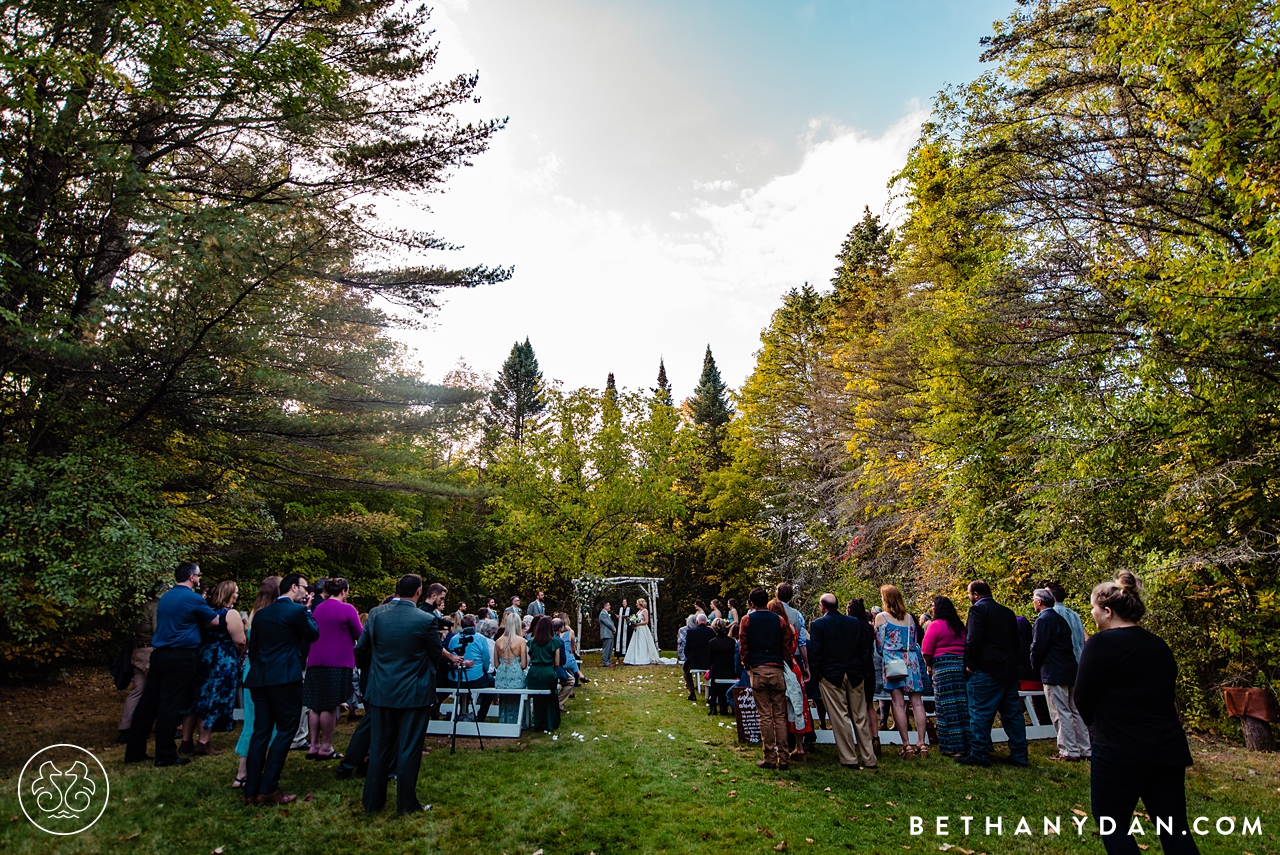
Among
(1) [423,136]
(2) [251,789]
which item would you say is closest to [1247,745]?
(2) [251,789]

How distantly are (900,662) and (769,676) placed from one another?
1694mm

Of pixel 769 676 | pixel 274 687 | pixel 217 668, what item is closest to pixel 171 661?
pixel 217 668

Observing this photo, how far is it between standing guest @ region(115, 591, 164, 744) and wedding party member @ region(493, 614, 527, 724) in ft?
12.1

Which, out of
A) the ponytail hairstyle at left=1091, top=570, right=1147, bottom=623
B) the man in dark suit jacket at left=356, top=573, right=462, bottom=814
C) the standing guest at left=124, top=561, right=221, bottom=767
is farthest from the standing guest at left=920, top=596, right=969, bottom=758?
the standing guest at left=124, top=561, right=221, bottom=767

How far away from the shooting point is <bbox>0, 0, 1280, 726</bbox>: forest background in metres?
6.73

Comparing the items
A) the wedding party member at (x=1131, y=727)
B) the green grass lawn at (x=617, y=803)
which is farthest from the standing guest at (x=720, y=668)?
the wedding party member at (x=1131, y=727)

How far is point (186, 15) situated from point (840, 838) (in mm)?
9369

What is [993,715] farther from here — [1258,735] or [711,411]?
[711,411]

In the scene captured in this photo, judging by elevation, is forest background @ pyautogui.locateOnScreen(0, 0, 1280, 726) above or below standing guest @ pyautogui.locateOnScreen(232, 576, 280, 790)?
above

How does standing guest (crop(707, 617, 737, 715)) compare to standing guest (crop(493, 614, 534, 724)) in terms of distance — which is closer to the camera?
standing guest (crop(493, 614, 534, 724))

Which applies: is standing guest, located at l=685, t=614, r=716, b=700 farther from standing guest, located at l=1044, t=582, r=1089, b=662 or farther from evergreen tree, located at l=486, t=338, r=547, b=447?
evergreen tree, located at l=486, t=338, r=547, b=447

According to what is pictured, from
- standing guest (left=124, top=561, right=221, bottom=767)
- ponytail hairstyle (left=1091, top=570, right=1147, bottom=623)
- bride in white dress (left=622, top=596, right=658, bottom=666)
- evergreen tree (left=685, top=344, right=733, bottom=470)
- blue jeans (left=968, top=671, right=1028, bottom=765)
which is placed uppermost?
evergreen tree (left=685, top=344, right=733, bottom=470)

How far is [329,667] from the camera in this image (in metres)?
6.04

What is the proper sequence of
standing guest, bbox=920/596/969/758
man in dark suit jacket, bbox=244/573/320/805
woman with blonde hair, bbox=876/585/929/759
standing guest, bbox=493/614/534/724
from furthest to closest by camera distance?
standing guest, bbox=493/614/534/724 < woman with blonde hair, bbox=876/585/929/759 < standing guest, bbox=920/596/969/758 < man in dark suit jacket, bbox=244/573/320/805
